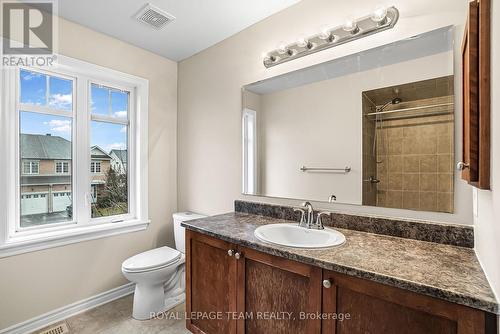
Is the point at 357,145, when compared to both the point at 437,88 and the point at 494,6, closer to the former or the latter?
the point at 437,88

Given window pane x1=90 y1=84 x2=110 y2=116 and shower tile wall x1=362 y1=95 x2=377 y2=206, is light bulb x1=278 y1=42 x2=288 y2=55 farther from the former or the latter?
window pane x1=90 y1=84 x2=110 y2=116

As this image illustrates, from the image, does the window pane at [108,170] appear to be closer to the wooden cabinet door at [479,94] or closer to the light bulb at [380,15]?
the light bulb at [380,15]

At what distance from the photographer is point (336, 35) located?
1.60 m

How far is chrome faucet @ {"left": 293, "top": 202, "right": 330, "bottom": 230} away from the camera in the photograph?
1549 mm

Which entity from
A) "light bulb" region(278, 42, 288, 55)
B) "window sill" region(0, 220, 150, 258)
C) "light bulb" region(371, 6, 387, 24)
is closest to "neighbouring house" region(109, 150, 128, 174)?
"window sill" region(0, 220, 150, 258)

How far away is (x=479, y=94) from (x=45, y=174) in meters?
2.75

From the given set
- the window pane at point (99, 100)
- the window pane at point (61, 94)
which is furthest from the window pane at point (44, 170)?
the window pane at point (99, 100)

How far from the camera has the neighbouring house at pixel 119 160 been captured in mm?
2457

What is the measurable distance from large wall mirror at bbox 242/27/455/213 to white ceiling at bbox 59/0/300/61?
1.76ft

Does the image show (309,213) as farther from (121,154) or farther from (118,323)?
(121,154)

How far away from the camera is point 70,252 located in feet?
6.73

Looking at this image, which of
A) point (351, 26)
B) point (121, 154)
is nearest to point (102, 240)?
point (121, 154)

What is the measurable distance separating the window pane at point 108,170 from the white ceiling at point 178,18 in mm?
860

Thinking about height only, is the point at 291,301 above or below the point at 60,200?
below
